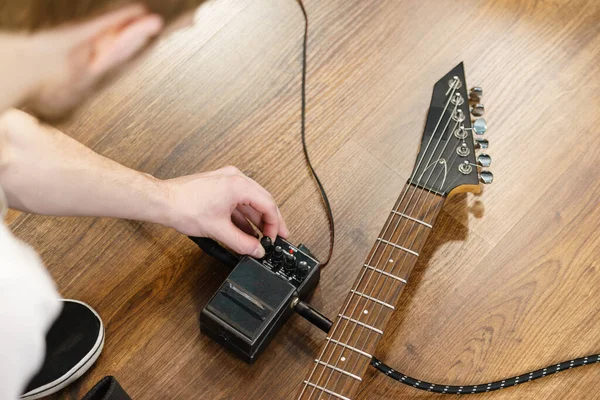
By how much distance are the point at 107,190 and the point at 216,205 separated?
17 cm

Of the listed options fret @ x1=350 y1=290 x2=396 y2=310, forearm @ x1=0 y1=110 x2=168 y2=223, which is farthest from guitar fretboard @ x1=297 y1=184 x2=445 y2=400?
forearm @ x1=0 y1=110 x2=168 y2=223

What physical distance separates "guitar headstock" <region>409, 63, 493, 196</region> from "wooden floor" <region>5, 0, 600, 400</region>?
0.19 feet

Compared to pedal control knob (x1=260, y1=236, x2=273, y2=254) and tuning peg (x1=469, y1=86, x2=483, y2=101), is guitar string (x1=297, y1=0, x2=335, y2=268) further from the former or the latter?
tuning peg (x1=469, y1=86, x2=483, y2=101)

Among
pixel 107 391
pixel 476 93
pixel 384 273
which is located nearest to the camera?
pixel 107 391

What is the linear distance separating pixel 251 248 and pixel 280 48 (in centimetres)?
46

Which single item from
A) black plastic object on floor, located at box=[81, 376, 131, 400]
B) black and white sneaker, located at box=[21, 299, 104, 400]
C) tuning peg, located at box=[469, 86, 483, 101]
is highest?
tuning peg, located at box=[469, 86, 483, 101]

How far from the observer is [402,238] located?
3.62 ft

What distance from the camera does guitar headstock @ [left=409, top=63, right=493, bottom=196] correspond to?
1.14 meters

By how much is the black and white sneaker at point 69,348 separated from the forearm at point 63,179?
0.17 metres

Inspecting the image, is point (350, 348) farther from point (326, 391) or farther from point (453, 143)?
point (453, 143)

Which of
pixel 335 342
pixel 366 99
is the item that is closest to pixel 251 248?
pixel 335 342

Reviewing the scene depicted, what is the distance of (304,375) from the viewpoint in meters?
1.07

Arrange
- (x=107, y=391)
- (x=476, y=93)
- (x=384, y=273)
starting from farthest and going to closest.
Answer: (x=476, y=93)
(x=384, y=273)
(x=107, y=391)

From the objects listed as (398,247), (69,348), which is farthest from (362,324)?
(69,348)
